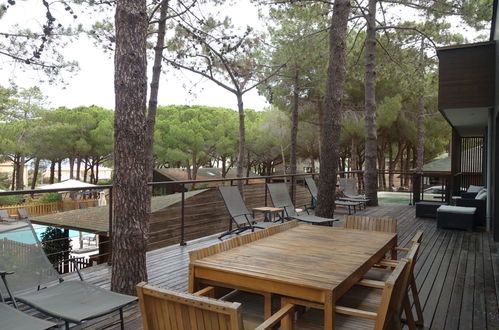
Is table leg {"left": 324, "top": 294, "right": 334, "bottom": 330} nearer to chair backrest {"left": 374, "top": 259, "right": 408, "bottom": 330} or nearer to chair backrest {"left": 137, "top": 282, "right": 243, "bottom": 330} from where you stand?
chair backrest {"left": 374, "top": 259, "right": 408, "bottom": 330}

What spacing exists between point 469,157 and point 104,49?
42.6 feet

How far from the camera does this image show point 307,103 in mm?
20031

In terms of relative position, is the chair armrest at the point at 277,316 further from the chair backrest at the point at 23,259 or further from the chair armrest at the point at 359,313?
the chair backrest at the point at 23,259

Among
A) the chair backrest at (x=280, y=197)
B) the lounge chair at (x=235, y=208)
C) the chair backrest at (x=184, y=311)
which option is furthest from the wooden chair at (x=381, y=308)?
the chair backrest at (x=280, y=197)

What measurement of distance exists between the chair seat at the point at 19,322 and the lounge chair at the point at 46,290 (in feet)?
0.47

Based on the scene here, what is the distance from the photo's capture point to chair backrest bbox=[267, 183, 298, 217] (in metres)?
7.11

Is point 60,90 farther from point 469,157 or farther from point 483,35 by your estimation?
point 483,35

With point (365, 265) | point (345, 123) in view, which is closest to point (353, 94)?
point (345, 123)

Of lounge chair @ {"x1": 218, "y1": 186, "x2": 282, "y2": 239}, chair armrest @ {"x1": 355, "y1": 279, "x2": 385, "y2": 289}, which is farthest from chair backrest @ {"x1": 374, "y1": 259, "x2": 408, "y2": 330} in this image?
lounge chair @ {"x1": 218, "y1": 186, "x2": 282, "y2": 239}

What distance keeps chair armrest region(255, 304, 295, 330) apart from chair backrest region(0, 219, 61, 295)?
2.07 metres

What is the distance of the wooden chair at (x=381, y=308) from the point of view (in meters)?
1.77

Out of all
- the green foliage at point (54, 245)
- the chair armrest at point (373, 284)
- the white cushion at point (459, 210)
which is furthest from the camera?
the green foliage at point (54, 245)

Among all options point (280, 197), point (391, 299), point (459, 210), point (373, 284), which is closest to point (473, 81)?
point (459, 210)

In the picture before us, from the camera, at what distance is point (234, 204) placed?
21.0 ft
